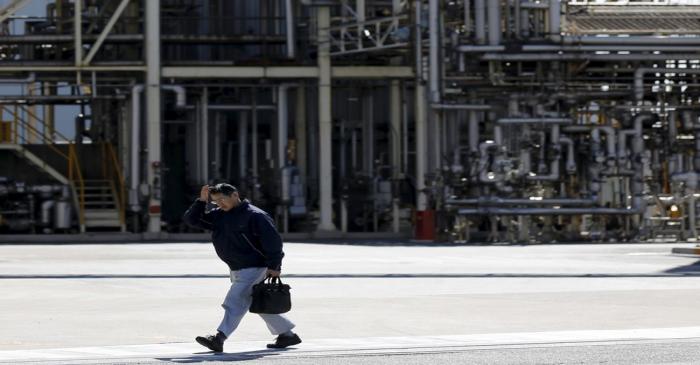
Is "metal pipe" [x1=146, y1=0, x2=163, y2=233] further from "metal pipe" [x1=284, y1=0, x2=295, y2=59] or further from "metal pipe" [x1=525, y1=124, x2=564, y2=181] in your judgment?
"metal pipe" [x1=525, y1=124, x2=564, y2=181]

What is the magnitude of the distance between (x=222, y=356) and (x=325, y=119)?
3268 cm

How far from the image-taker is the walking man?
15.9m

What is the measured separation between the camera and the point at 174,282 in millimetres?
26031

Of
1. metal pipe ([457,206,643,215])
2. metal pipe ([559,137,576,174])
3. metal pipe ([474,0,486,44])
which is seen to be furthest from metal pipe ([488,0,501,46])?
metal pipe ([457,206,643,215])

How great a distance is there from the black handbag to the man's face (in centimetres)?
79

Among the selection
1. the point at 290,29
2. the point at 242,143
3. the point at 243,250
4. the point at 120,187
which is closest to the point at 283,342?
the point at 243,250

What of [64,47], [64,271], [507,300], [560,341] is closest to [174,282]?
[64,271]

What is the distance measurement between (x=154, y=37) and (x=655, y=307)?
28195 mm

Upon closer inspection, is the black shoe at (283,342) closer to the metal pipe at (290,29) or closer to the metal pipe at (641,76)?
the metal pipe at (641,76)

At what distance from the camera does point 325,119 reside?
48.0 metres

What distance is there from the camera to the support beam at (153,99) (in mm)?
47000

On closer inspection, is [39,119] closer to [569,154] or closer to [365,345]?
[569,154]

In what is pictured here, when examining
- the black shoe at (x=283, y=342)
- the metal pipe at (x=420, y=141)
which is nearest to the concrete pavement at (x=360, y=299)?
the black shoe at (x=283, y=342)

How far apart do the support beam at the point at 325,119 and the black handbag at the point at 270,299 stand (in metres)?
31.9
